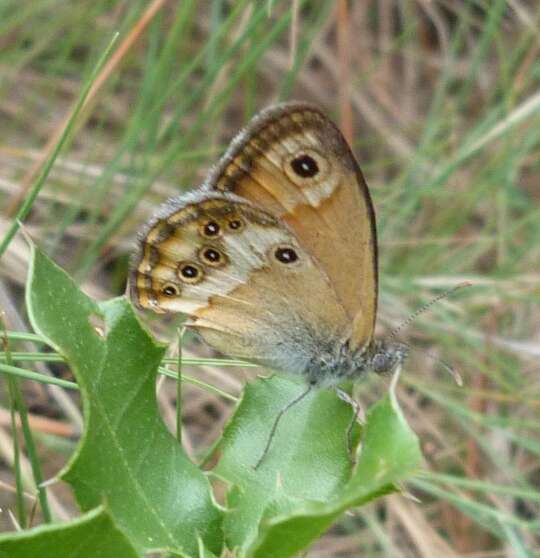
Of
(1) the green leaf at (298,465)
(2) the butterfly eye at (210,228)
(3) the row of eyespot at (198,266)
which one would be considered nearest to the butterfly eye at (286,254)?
(3) the row of eyespot at (198,266)

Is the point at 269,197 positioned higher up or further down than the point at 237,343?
higher up

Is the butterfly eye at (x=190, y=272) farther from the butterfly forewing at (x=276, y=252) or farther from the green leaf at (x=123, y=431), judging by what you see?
the green leaf at (x=123, y=431)

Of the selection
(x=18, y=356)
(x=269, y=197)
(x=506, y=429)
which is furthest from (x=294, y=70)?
(x=18, y=356)

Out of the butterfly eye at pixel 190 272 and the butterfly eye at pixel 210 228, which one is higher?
the butterfly eye at pixel 210 228

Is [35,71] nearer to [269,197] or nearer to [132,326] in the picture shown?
[269,197]

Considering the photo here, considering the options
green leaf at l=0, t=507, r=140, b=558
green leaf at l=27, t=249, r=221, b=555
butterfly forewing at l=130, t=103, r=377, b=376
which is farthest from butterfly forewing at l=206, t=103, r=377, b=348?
green leaf at l=0, t=507, r=140, b=558

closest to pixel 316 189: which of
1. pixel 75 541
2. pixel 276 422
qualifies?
pixel 276 422

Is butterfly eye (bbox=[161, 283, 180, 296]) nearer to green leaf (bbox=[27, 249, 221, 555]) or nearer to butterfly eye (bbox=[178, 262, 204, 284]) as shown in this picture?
butterfly eye (bbox=[178, 262, 204, 284])
